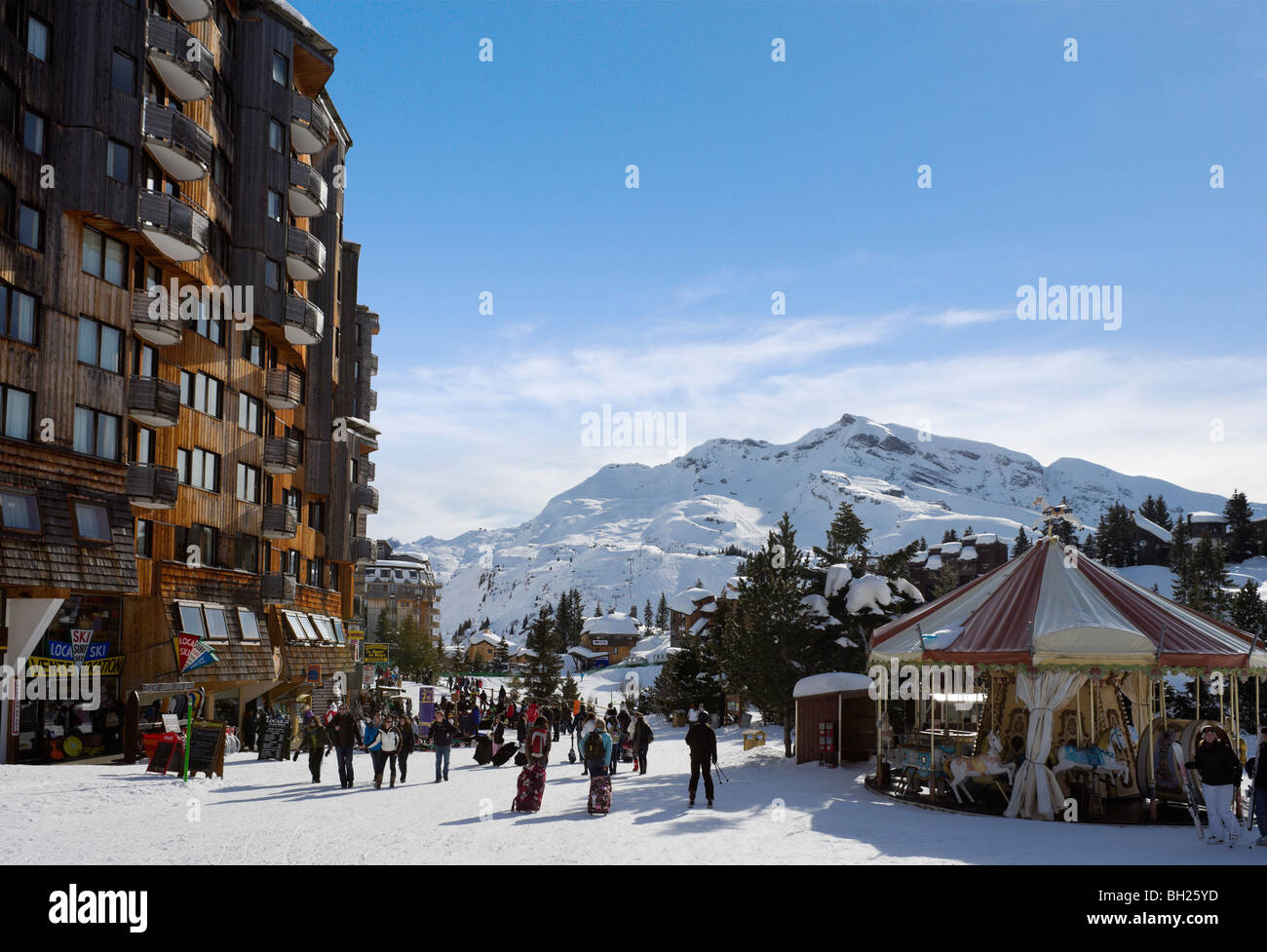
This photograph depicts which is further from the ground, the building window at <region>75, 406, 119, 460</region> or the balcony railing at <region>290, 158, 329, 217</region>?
the balcony railing at <region>290, 158, 329, 217</region>

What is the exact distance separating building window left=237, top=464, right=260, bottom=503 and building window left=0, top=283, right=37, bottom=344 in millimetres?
11560

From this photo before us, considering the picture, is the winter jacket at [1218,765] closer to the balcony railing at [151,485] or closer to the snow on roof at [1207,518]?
the balcony railing at [151,485]

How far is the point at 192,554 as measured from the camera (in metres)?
34.1

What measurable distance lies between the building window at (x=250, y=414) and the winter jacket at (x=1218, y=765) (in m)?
31.9

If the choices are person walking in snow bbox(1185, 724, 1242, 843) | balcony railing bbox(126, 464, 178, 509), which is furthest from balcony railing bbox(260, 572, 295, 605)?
person walking in snow bbox(1185, 724, 1242, 843)

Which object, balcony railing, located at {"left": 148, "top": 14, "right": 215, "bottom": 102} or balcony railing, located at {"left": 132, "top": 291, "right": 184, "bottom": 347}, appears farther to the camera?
balcony railing, located at {"left": 148, "top": 14, "right": 215, "bottom": 102}

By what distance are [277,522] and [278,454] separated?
2.54m

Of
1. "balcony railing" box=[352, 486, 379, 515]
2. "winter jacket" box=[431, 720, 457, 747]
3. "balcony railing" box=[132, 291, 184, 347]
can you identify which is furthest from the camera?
"balcony railing" box=[352, 486, 379, 515]

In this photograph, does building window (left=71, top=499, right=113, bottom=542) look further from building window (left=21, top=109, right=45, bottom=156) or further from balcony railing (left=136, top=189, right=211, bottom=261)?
building window (left=21, top=109, right=45, bottom=156)

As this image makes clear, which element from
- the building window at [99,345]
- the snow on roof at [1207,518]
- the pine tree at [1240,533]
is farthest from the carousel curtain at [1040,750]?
the snow on roof at [1207,518]

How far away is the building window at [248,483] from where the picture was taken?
38.4 metres

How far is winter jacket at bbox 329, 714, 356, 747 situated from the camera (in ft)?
75.8
